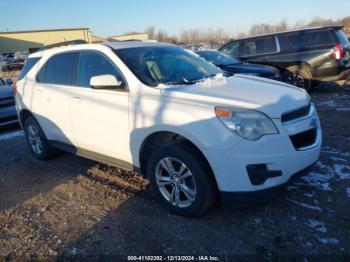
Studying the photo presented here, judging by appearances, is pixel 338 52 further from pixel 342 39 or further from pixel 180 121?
pixel 180 121

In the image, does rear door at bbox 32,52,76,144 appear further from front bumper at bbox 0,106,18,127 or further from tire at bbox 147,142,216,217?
front bumper at bbox 0,106,18,127

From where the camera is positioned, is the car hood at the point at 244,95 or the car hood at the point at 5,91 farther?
the car hood at the point at 5,91

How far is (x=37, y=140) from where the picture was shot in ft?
18.5

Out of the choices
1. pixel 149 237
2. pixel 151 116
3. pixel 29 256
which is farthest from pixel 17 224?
pixel 151 116

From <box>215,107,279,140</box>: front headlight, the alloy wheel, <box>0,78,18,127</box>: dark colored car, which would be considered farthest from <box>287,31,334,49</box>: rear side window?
<box>0,78,18,127</box>: dark colored car

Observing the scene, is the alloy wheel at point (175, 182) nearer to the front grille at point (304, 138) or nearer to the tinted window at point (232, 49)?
the front grille at point (304, 138)

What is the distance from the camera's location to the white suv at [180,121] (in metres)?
2.99

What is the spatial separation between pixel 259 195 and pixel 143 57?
2.16m

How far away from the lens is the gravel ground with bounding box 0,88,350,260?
2.98m

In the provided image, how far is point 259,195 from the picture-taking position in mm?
3043

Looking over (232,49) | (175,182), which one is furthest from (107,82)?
(232,49)

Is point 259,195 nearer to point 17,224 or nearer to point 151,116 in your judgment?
point 151,116

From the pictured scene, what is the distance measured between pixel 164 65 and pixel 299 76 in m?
6.44

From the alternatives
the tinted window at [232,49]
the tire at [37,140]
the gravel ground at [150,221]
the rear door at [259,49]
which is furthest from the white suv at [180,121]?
the tinted window at [232,49]
